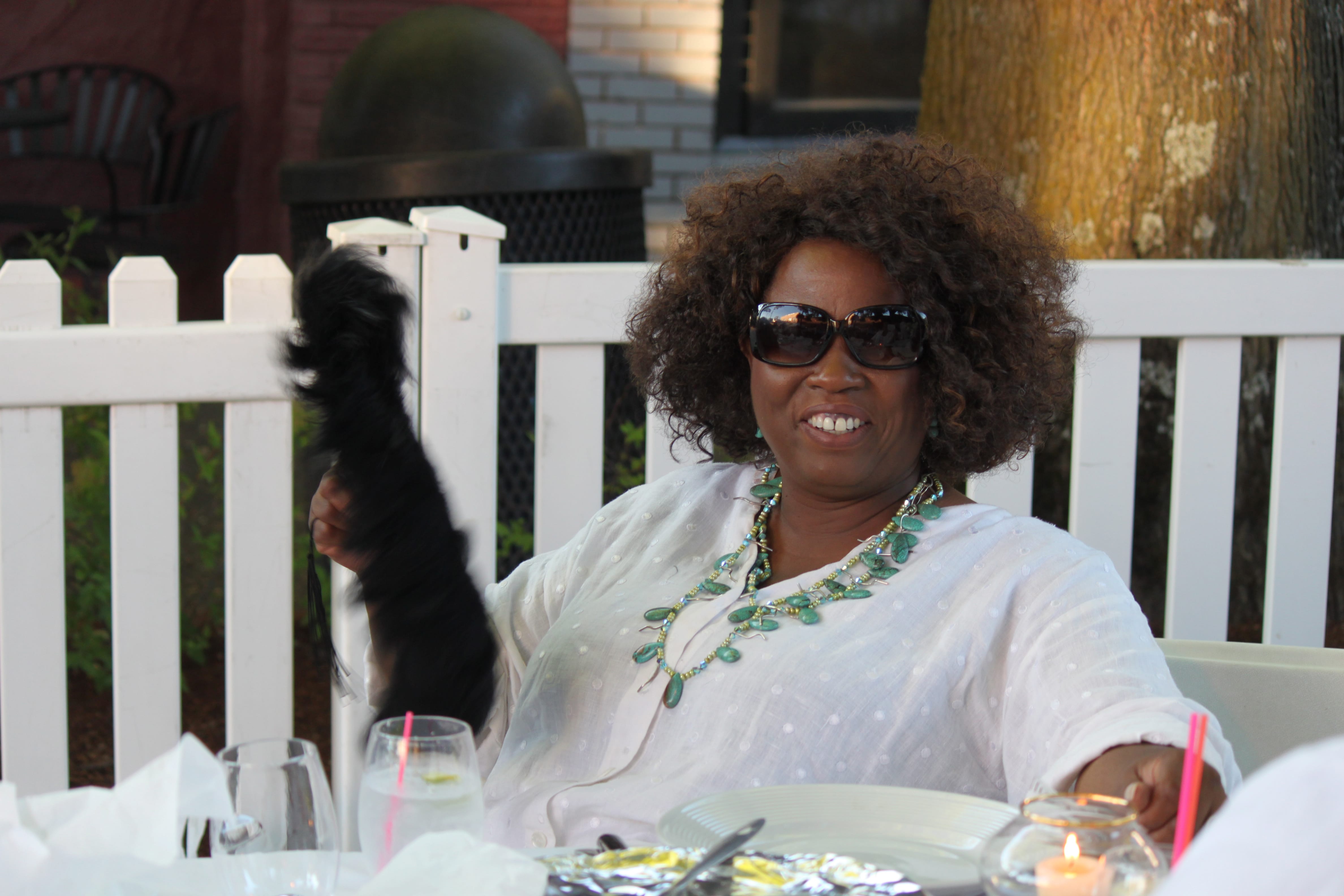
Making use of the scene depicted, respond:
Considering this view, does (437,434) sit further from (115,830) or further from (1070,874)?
(1070,874)

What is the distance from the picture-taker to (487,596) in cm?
201

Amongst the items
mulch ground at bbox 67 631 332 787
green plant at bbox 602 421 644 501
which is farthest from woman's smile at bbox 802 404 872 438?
mulch ground at bbox 67 631 332 787

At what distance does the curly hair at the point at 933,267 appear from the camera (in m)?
1.72

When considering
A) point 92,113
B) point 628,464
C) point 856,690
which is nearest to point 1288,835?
point 856,690

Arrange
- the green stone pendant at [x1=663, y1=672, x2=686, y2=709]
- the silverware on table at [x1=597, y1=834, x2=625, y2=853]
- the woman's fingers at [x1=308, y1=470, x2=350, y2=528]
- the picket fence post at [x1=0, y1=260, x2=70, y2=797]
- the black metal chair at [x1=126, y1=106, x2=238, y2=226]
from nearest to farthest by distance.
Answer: the silverware on table at [x1=597, y1=834, x2=625, y2=853] < the woman's fingers at [x1=308, y1=470, x2=350, y2=528] < the green stone pendant at [x1=663, y1=672, x2=686, y2=709] < the picket fence post at [x1=0, y1=260, x2=70, y2=797] < the black metal chair at [x1=126, y1=106, x2=238, y2=226]

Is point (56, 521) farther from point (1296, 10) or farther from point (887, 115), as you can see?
point (887, 115)

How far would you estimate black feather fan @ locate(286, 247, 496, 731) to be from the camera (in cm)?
140

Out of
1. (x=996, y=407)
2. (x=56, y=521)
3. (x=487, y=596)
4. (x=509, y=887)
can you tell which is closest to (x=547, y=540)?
(x=487, y=596)

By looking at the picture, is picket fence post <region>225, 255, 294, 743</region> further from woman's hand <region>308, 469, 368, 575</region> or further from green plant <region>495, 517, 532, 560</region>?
green plant <region>495, 517, 532, 560</region>

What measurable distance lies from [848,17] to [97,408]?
4225 mm

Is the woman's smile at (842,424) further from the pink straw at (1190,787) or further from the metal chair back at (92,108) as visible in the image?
the metal chair back at (92,108)

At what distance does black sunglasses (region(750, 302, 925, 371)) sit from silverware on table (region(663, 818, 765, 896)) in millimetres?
765

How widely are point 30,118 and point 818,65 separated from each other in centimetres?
349

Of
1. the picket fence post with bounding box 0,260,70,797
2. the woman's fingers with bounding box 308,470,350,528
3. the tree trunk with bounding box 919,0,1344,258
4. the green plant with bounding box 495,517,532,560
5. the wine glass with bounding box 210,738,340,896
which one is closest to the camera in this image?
the wine glass with bounding box 210,738,340,896
